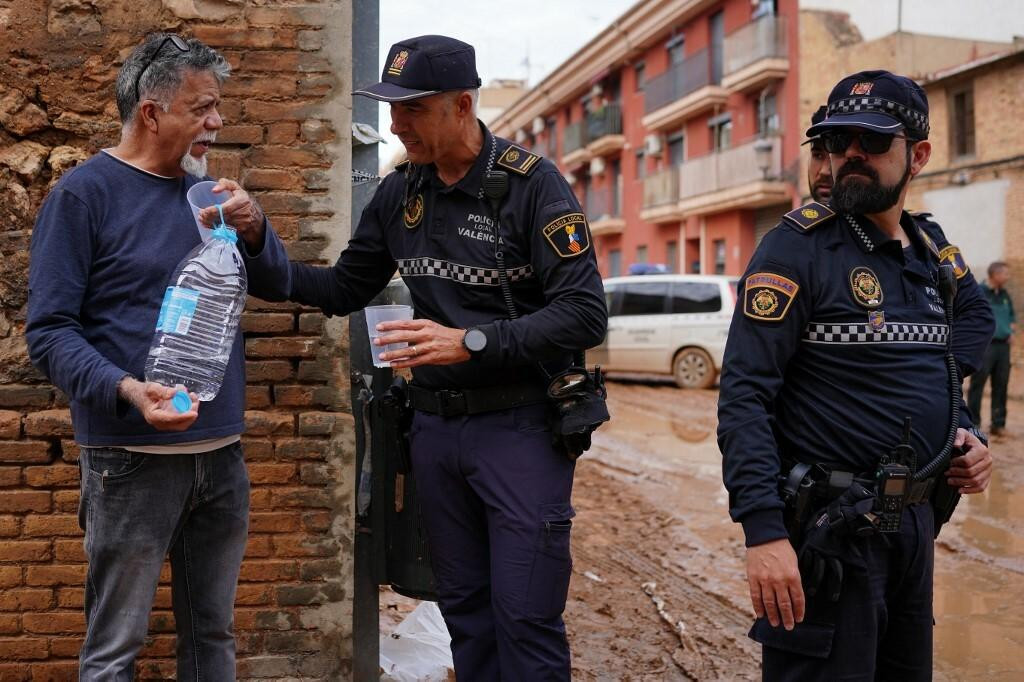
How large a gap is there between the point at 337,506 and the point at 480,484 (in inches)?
39.3

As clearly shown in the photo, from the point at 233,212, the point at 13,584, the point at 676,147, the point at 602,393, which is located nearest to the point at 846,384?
the point at 602,393

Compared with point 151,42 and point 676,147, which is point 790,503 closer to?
point 151,42

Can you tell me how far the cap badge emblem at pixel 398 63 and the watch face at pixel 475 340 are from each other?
790 millimetres

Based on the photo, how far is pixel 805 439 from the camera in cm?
261

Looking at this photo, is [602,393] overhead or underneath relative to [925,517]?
overhead

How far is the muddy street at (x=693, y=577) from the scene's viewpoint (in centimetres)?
464

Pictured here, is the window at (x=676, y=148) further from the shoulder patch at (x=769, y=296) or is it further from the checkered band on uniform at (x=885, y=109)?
the shoulder patch at (x=769, y=296)

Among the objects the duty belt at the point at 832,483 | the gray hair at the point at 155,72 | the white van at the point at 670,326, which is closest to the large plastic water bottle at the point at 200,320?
the gray hair at the point at 155,72

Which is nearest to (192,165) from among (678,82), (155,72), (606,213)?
(155,72)

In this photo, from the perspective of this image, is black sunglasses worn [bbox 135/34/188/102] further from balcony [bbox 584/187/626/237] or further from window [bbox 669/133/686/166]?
balcony [bbox 584/187/626/237]

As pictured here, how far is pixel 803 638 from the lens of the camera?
8.29ft

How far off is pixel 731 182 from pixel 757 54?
11.1ft

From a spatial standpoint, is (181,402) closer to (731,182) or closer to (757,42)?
(757,42)

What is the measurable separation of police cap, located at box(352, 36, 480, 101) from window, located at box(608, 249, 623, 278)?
33.9m
